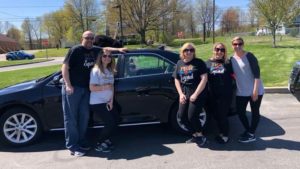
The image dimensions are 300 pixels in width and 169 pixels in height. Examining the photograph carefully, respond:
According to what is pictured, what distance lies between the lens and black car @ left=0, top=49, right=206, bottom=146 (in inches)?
220

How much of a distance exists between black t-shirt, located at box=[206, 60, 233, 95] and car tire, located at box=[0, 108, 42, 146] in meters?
2.73

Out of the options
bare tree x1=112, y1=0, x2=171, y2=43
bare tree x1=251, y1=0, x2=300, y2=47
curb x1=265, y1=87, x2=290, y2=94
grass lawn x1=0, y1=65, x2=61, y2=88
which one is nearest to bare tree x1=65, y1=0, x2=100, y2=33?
bare tree x1=112, y1=0, x2=171, y2=43

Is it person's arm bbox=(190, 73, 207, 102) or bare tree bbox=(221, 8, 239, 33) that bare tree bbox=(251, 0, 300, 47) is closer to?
person's arm bbox=(190, 73, 207, 102)

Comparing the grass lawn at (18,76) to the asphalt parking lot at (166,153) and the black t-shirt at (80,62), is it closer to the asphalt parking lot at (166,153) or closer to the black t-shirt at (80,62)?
the asphalt parking lot at (166,153)

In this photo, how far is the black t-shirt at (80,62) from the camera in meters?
5.06

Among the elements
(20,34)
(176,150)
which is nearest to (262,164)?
(176,150)

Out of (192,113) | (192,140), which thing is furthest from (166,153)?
(192,113)

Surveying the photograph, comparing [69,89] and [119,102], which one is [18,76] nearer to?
[119,102]

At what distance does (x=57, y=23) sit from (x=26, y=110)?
9036cm

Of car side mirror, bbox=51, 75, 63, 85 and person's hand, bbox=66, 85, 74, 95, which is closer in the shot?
person's hand, bbox=66, 85, 74, 95

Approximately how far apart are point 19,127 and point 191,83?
2690 millimetres

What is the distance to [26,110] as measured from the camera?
5.61 metres

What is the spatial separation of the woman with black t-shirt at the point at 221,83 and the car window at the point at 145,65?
2.50ft

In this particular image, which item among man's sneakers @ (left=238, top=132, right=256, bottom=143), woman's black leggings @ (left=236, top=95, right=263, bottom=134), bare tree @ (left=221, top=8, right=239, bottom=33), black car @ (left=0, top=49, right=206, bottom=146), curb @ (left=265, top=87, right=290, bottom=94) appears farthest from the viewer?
bare tree @ (left=221, top=8, right=239, bottom=33)
